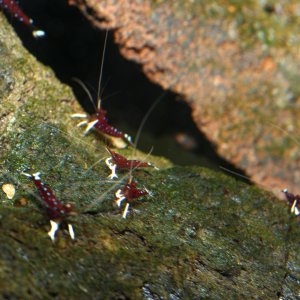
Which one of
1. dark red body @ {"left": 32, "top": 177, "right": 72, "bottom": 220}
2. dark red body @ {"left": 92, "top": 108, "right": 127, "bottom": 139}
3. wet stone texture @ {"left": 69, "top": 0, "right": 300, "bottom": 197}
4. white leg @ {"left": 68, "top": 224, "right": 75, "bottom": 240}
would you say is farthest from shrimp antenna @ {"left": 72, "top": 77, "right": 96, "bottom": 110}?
white leg @ {"left": 68, "top": 224, "right": 75, "bottom": 240}

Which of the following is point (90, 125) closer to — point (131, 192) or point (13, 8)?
point (131, 192)

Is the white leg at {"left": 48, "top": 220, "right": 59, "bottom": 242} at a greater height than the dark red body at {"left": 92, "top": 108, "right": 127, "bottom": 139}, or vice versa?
the dark red body at {"left": 92, "top": 108, "right": 127, "bottom": 139}

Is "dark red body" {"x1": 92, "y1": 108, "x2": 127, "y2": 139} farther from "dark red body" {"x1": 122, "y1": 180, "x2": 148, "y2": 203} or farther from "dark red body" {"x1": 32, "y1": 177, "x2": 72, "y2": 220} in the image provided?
"dark red body" {"x1": 32, "y1": 177, "x2": 72, "y2": 220}

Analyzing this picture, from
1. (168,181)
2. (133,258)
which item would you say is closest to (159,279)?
(133,258)

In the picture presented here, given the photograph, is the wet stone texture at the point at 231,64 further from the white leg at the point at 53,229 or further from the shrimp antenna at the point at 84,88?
the white leg at the point at 53,229

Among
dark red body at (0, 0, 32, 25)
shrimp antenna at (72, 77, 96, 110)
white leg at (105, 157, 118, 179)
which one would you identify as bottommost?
white leg at (105, 157, 118, 179)

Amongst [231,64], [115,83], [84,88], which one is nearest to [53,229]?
[84,88]

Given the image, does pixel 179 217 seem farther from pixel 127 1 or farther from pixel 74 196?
pixel 127 1
